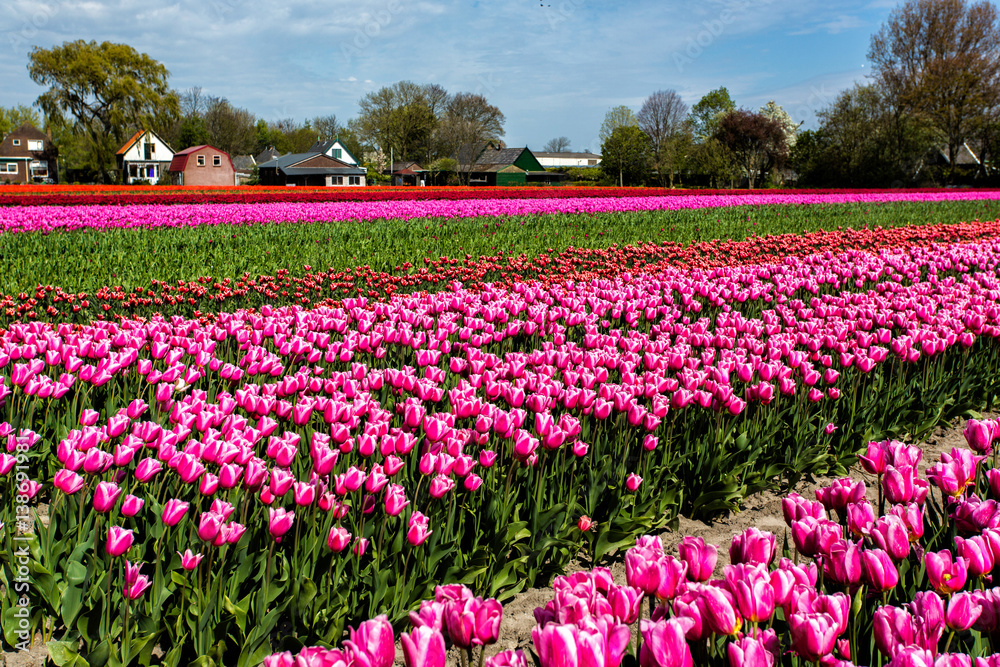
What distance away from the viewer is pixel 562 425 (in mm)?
2861

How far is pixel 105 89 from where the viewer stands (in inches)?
2010

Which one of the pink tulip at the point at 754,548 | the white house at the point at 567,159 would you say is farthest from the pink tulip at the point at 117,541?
the white house at the point at 567,159

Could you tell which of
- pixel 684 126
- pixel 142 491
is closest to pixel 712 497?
pixel 142 491

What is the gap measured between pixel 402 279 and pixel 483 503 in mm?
4893

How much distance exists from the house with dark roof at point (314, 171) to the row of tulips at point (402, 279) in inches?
2691

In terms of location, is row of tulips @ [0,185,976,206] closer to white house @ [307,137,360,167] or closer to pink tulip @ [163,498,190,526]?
pink tulip @ [163,498,190,526]

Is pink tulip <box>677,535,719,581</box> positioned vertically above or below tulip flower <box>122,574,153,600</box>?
above

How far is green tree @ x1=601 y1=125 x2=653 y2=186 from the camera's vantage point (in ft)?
219

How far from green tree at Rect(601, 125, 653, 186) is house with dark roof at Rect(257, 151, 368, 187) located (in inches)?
1045

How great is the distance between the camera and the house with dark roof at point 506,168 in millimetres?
77938

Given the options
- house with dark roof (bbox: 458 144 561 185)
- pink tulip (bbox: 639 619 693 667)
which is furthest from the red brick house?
pink tulip (bbox: 639 619 693 667)

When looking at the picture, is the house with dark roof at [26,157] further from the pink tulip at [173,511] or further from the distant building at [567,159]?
the pink tulip at [173,511]

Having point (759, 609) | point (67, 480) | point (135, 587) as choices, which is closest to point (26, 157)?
point (67, 480)

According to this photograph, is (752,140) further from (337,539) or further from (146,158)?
(337,539)
